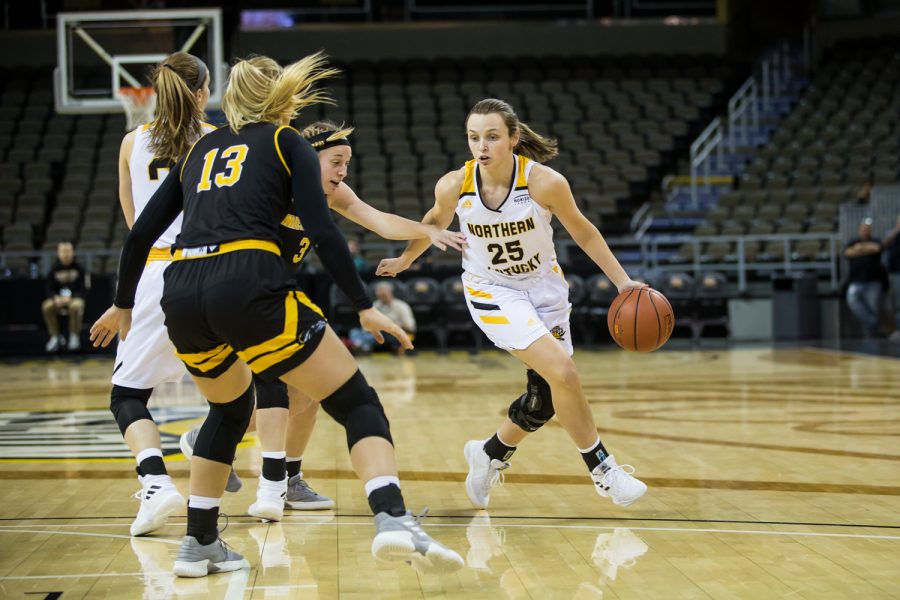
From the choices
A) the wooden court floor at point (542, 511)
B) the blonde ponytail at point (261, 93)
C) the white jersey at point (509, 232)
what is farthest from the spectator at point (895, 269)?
the blonde ponytail at point (261, 93)

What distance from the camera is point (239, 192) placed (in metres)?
3.14

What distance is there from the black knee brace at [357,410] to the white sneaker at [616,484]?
4.87 ft

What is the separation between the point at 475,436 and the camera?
6.67 m

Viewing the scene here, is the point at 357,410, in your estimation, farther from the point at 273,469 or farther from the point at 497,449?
the point at 497,449

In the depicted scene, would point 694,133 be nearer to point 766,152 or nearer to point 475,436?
point 766,152

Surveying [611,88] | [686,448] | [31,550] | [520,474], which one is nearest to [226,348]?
[31,550]

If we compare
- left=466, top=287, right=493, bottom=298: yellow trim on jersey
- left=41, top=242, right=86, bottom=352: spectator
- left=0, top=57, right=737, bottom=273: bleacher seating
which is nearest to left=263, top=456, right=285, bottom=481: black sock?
left=466, top=287, right=493, bottom=298: yellow trim on jersey

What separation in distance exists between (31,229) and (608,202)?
9.47 meters

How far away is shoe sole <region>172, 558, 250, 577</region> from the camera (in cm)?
336

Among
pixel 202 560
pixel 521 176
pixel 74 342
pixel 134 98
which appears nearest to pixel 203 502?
pixel 202 560

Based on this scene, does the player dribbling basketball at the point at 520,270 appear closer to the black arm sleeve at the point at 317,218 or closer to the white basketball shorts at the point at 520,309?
the white basketball shorts at the point at 520,309

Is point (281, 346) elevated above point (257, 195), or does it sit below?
below

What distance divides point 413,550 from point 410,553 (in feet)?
0.04

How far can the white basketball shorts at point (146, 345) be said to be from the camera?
161 inches
